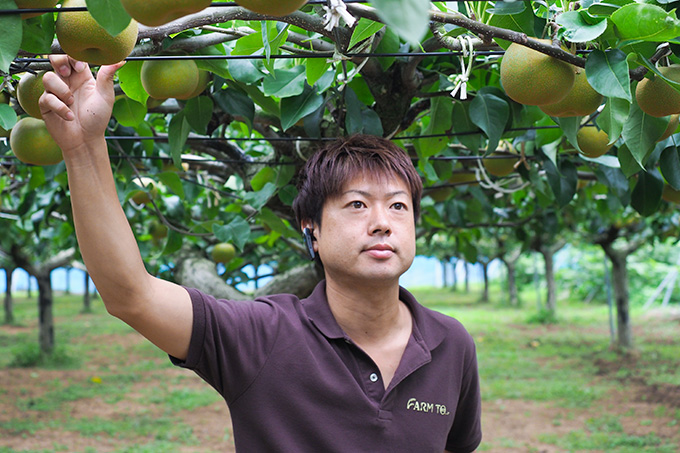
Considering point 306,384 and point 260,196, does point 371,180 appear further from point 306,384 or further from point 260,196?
point 260,196

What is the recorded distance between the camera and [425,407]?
145cm

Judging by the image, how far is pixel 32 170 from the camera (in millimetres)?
2551

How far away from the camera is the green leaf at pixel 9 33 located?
2.54 ft

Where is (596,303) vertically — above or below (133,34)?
below

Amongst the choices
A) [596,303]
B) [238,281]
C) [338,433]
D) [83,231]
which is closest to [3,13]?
[83,231]

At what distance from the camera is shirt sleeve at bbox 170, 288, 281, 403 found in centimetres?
127

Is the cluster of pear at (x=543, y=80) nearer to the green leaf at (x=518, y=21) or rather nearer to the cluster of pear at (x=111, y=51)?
the green leaf at (x=518, y=21)

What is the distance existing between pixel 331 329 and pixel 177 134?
0.73m

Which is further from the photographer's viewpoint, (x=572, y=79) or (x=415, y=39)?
(x=572, y=79)

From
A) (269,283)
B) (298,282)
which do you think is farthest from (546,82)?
(269,283)

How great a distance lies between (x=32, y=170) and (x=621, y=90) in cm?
231

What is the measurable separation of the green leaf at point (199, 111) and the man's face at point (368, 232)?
0.43m

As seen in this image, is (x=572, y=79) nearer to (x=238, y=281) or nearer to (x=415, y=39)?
(x=415, y=39)

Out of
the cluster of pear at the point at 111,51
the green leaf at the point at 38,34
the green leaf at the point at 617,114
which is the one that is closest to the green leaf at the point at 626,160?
the green leaf at the point at 617,114
